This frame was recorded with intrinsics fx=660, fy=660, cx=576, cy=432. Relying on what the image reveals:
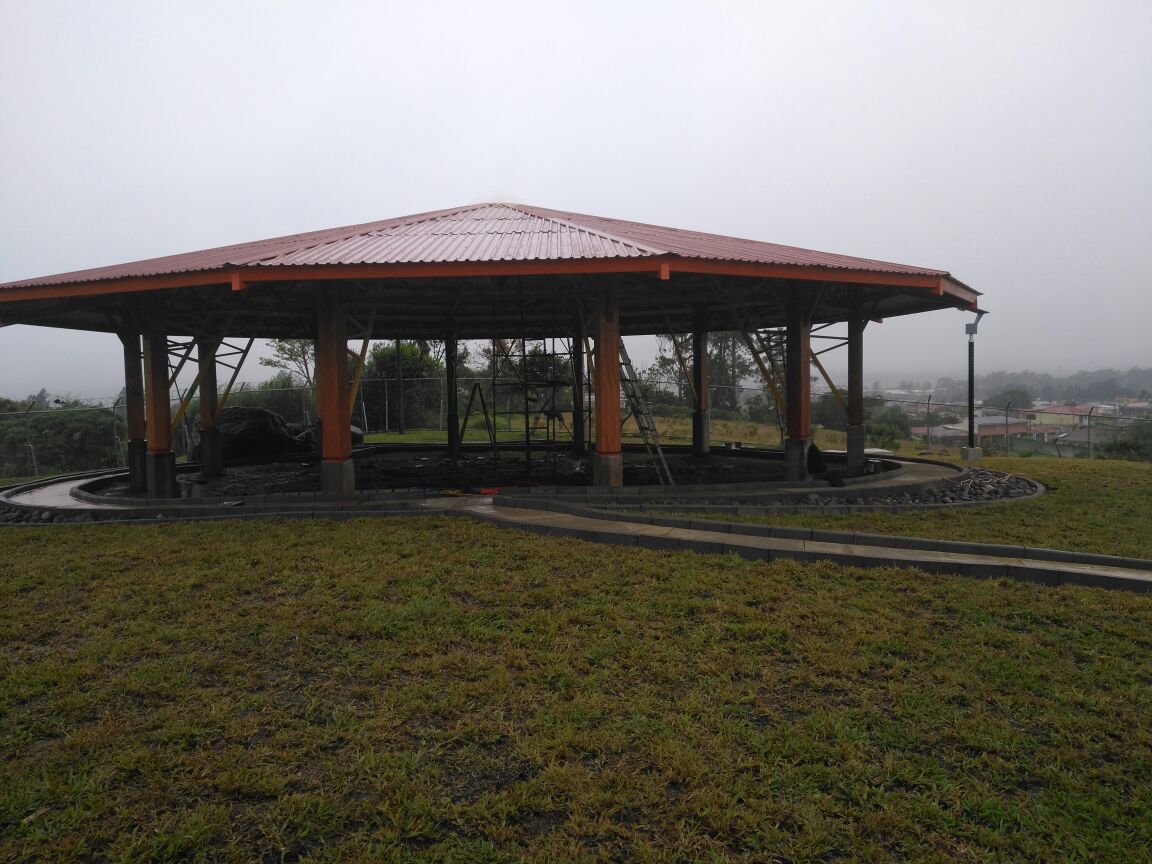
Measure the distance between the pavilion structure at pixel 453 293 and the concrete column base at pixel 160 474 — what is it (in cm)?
2

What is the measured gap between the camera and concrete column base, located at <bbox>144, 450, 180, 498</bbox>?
36.4 feet

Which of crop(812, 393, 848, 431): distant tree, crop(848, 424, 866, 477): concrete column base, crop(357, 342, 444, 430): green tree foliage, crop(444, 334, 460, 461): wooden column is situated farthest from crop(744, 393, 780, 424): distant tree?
crop(444, 334, 460, 461): wooden column

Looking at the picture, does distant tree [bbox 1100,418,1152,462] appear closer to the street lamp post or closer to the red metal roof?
the street lamp post

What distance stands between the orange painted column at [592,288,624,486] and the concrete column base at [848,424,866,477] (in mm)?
5274

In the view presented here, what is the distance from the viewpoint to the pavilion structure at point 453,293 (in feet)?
30.3

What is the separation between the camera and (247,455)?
17.3 metres

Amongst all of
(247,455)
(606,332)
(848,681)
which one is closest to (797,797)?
(848,681)

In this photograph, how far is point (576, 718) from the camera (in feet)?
11.1

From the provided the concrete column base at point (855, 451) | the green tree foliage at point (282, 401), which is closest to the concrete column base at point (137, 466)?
the green tree foliage at point (282, 401)

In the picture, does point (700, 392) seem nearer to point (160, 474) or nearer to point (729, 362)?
point (160, 474)

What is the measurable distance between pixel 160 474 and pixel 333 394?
371 cm

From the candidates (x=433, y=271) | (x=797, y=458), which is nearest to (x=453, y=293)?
(x=433, y=271)

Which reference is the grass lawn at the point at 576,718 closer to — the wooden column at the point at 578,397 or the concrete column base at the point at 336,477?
the concrete column base at the point at 336,477

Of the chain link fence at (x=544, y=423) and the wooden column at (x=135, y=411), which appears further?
the chain link fence at (x=544, y=423)
